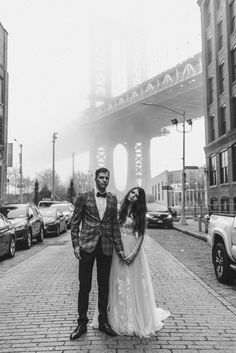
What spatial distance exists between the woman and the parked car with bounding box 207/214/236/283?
2748 millimetres

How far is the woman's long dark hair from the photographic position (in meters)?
4.56

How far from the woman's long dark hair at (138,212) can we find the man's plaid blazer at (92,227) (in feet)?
0.48

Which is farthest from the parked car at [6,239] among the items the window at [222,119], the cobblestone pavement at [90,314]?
the window at [222,119]

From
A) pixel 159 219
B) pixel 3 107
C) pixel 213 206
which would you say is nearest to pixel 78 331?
pixel 213 206

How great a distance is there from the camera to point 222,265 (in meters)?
7.42

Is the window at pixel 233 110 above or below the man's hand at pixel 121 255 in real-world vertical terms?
above

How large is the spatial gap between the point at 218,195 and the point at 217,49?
11.4m

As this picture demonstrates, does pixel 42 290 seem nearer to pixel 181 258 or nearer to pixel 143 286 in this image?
pixel 143 286

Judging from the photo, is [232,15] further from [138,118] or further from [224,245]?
[138,118]

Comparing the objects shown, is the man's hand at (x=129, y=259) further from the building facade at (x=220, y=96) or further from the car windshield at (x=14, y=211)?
the building facade at (x=220, y=96)

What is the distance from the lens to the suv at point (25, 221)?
13.7 meters

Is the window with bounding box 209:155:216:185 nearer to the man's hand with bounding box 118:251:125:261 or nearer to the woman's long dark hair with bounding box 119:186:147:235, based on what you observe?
the woman's long dark hair with bounding box 119:186:147:235

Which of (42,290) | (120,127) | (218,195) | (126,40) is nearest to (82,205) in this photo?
(42,290)

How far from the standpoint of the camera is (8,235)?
11.4 metres
